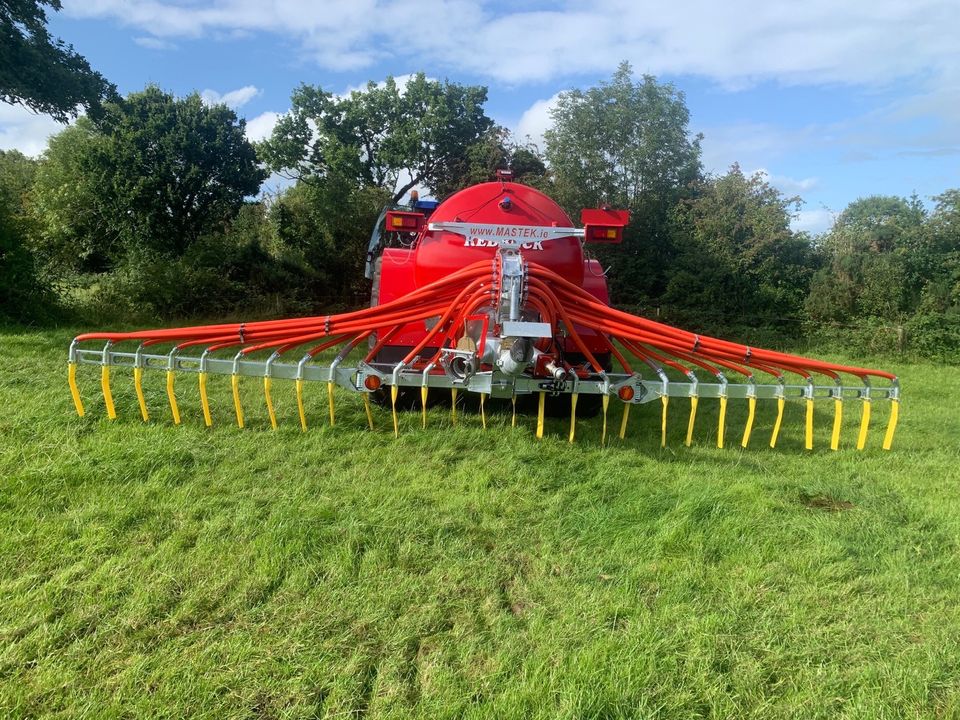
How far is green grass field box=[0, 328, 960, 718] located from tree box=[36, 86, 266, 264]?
8.42m

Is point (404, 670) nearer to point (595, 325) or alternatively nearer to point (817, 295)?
point (595, 325)

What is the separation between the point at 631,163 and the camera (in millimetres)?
13156

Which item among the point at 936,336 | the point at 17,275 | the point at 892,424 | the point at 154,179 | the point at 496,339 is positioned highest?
the point at 154,179

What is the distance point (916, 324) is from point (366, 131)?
12558 mm

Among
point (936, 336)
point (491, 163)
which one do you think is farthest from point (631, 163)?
point (936, 336)

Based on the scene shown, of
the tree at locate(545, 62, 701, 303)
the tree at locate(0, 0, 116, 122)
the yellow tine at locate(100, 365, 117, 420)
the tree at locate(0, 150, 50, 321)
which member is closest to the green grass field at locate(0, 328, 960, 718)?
the yellow tine at locate(100, 365, 117, 420)

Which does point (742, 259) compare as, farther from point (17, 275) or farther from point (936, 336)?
point (17, 275)

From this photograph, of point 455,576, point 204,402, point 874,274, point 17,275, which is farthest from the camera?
point 874,274

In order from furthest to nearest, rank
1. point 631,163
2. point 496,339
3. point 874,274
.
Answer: point 631,163, point 874,274, point 496,339

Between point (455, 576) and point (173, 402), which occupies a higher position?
point (173, 402)

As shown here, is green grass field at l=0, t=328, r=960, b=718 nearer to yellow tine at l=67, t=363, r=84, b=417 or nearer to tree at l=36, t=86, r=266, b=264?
yellow tine at l=67, t=363, r=84, b=417

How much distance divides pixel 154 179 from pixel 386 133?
5918 mm

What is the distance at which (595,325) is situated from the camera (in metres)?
4.30

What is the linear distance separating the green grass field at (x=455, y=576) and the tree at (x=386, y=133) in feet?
37.9
